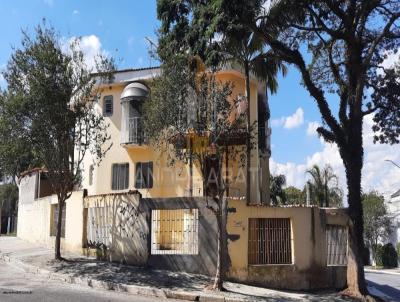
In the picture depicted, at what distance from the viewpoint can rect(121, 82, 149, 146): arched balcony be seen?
23281 mm

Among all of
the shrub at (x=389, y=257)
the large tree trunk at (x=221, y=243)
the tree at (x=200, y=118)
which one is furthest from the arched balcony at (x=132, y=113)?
the shrub at (x=389, y=257)

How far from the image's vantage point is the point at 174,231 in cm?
1520

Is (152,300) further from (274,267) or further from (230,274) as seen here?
(274,267)

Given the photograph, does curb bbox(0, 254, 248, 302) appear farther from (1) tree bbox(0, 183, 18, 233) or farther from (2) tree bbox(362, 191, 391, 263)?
(1) tree bbox(0, 183, 18, 233)

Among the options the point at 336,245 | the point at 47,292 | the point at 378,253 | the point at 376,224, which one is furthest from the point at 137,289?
the point at 376,224

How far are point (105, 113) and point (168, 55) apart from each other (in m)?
12.3

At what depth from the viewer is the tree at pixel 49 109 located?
606 inches

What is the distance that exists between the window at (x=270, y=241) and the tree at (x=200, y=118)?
1.07 m

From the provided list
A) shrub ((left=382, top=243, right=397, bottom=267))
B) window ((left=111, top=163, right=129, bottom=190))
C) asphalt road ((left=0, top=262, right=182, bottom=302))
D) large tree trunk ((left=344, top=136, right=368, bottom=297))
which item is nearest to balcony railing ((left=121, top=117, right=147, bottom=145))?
window ((left=111, top=163, right=129, bottom=190))

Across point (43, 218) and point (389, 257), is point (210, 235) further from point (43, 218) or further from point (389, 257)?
point (389, 257)

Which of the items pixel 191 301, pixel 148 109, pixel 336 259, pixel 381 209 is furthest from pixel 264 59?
pixel 381 209

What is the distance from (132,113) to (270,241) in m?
11.2

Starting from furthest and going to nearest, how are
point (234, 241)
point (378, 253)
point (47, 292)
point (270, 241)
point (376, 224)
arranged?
1. point (376, 224)
2. point (378, 253)
3. point (270, 241)
4. point (234, 241)
5. point (47, 292)

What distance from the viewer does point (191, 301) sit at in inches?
485
